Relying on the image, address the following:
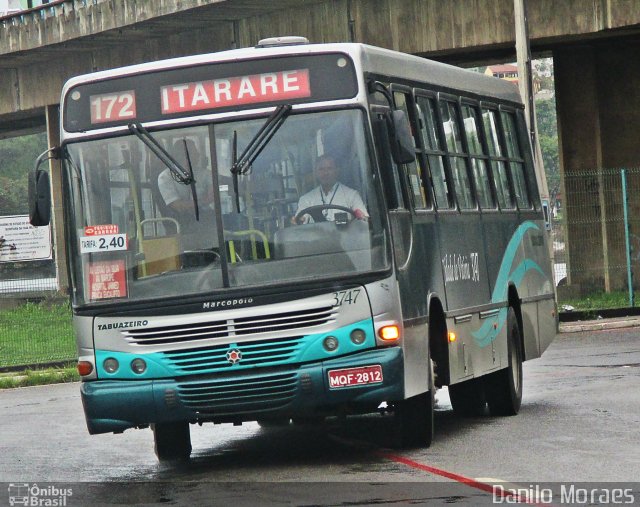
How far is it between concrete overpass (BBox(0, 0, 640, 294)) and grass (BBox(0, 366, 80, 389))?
1281cm

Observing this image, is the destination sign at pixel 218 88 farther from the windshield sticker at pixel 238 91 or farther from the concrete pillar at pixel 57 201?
the concrete pillar at pixel 57 201

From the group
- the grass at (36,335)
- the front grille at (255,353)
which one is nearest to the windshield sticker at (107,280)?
the front grille at (255,353)

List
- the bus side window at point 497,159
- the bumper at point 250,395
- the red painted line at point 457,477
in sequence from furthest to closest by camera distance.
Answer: the bus side window at point 497,159 → the bumper at point 250,395 → the red painted line at point 457,477

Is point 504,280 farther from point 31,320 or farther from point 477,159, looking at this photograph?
point 31,320

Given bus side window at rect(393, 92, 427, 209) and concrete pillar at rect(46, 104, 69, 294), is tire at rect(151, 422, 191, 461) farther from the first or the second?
concrete pillar at rect(46, 104, 69, 294)

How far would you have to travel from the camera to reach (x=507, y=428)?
1306 centimetres

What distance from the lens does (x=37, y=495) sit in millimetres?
10062

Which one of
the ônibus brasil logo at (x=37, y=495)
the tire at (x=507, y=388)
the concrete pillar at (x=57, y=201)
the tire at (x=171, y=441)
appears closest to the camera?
the ônibus brasil logo at (x=37, y=495)

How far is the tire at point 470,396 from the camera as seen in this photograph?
46.9 feet

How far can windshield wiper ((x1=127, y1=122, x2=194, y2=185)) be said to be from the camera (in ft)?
35.9

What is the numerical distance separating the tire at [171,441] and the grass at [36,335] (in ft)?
41.8

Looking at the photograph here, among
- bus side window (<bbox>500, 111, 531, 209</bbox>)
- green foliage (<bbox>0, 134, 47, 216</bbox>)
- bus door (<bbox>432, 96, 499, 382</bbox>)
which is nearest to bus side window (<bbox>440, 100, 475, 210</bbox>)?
bus door (<bbox>432, 96, 499, 382</bbox>)

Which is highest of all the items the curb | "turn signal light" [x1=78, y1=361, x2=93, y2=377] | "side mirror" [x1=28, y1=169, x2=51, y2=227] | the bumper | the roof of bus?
the roof of bus

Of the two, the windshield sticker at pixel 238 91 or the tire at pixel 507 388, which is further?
the tire at pixel 507 388
